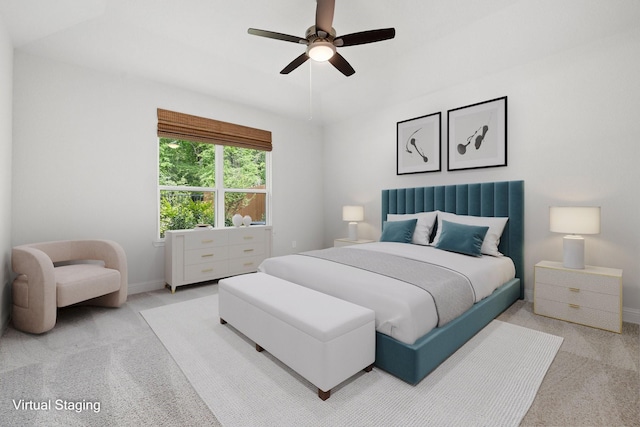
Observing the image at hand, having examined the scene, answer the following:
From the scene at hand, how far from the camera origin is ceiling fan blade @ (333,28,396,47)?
7.74 ft

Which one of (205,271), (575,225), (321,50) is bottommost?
(205,271)

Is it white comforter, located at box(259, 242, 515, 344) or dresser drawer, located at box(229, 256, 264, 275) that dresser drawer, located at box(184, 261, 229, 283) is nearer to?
dresser drawer, located at box(229, 256, 264, 275)

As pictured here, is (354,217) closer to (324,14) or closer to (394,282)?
(394,282)

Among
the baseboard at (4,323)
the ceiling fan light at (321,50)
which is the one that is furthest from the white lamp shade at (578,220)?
the baseboard at (4,323)

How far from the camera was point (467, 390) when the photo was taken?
1.70m

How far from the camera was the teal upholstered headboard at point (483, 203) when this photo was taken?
326cm

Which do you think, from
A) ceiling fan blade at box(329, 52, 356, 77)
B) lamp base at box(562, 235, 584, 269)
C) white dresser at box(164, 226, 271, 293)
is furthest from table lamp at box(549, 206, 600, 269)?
white dresser at box(164, 226, 271, 293)

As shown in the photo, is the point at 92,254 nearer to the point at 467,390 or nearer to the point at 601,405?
the point at 467,390

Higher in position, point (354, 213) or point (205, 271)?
point (354, 213)

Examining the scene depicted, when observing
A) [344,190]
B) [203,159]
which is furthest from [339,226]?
[203,159]

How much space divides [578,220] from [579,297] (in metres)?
0.69

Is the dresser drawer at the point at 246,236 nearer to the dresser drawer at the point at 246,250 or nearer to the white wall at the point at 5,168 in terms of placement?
the dresser drawer at the point at 246,250

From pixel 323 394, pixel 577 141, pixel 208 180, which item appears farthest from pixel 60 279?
pixel 577 141

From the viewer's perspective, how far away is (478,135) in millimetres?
3611
